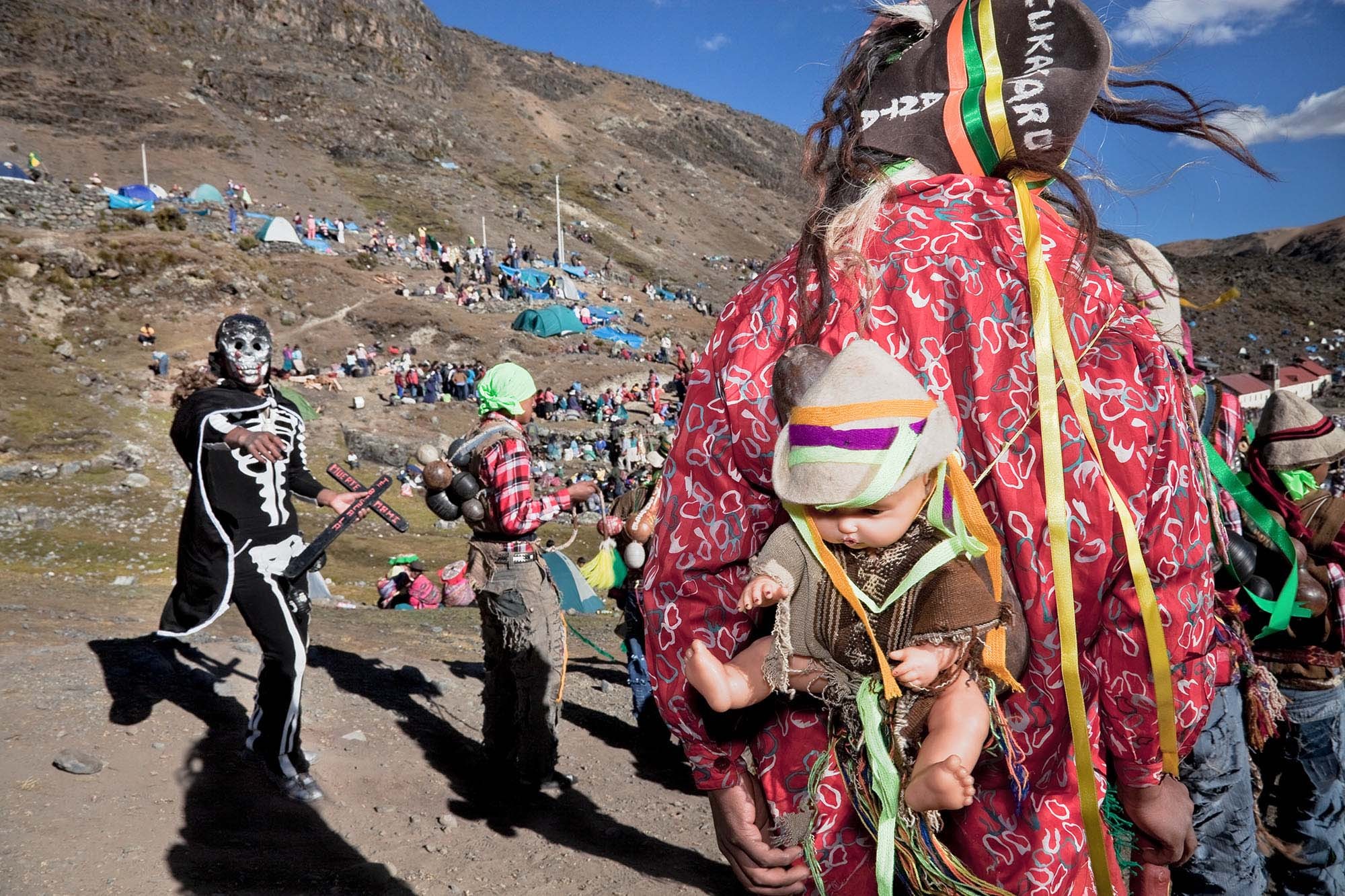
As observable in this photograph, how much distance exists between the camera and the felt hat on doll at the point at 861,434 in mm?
1311

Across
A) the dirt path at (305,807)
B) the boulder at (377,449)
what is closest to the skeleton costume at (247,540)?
the dirt path at (305,807)

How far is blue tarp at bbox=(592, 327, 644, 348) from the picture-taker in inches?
1178

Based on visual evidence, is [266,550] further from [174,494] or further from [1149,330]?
[174,494]

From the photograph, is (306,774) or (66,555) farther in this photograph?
(66,555)

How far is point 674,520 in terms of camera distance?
1.54 metres

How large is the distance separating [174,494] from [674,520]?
1424cm

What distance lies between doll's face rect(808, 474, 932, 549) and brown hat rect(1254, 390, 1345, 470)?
2.89 metres

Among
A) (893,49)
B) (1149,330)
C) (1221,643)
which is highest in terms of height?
(893,49)

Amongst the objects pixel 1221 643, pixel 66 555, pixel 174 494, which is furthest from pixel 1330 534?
pixel 174 494

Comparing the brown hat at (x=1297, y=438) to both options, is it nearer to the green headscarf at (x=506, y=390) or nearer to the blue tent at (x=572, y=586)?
the green headscarf at (x=506, y=390)

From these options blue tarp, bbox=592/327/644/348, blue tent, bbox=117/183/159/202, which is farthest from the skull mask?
blue tent, bbox=117/183/159/202

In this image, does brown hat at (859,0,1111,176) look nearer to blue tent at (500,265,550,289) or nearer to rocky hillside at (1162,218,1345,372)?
rocky hillside at (1162,218,1345,372)

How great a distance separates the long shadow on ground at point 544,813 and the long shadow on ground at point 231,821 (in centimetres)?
76

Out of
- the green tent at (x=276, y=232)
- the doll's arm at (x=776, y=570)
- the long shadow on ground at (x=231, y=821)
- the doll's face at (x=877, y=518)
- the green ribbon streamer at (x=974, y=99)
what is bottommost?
the long shadow on ground at (x=231, y=821)
